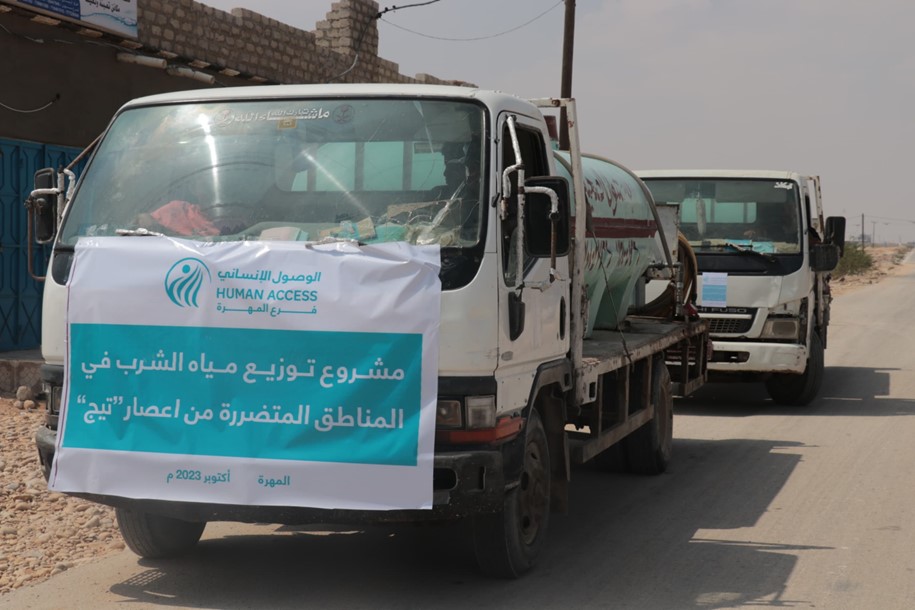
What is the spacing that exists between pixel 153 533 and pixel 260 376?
146 cm

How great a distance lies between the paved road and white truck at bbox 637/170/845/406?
2.46 m

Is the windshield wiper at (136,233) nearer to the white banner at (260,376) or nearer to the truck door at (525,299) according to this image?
the white banner at (260,376)

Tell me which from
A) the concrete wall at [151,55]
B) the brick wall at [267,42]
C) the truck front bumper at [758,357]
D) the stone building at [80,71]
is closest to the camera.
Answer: the truck front bumper at [758,357]

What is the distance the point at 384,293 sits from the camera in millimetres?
5109

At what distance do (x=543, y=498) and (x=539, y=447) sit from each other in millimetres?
276

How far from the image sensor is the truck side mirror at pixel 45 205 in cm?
Result: 584

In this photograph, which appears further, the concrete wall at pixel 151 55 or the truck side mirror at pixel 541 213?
the concrete wall at pixel 151 55

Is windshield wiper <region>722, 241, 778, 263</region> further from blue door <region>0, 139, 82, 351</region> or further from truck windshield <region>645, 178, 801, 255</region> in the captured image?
blue door <region>0, 139, 82, 351</region>

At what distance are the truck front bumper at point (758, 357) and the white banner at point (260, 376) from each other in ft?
25.3

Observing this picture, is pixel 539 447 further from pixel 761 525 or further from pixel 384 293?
pixel 761 525

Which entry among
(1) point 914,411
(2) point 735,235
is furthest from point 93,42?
(1) point 914,411

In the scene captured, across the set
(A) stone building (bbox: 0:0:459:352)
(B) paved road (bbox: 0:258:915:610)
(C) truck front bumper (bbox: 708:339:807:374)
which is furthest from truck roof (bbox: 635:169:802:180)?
(A) stone building (bbox: 0:0:459:352)

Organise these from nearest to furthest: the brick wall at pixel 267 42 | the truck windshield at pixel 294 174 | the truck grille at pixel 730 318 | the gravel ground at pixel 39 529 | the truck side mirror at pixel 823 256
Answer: the truck windshield at pixel 294 174, the gravel ground at pixel 39 529, the truck grille at pixel 730 318, the truck side mirror at pixel 823 256, the brick wall at pixel 267 42

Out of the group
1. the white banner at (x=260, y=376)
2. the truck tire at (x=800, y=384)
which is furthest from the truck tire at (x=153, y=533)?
the truck tire at (x=800, y=384)
